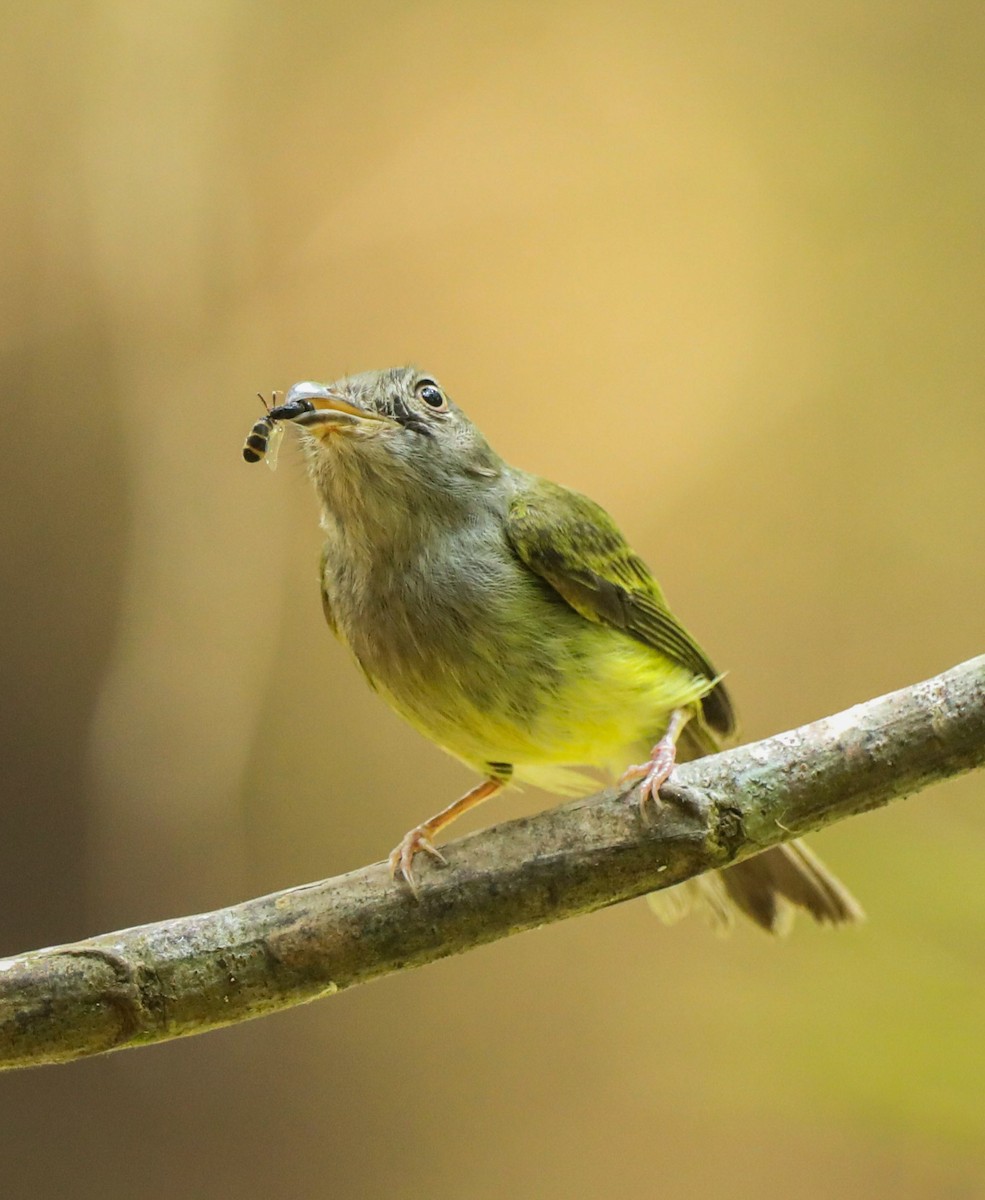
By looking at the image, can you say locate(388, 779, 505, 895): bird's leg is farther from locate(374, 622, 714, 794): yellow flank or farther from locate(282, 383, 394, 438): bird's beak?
locate(282, 383, 394, 438): bird's beak

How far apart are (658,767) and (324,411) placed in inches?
43.6

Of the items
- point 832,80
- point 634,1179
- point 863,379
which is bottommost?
point 634,1179

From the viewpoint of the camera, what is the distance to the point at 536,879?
2.49 m

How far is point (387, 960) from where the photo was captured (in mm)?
2506

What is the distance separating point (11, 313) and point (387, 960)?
3554 mm

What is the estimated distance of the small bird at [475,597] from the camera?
9.54 ft

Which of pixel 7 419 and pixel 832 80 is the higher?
pixel 832 80

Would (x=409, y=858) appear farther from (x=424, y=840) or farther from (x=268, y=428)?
(x=268, y=428)

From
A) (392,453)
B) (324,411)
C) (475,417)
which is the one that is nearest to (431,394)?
(392,453)

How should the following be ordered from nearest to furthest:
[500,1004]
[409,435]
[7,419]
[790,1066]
→ [409,435]
[790,1066]
[7,419]
[500,1004]

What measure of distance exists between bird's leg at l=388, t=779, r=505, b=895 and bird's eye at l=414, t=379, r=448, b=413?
42.3 inches

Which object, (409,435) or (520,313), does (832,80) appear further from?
(409,435)

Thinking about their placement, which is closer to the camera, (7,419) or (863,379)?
(7,419)

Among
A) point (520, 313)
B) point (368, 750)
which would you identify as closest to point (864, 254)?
point (520, 313)
